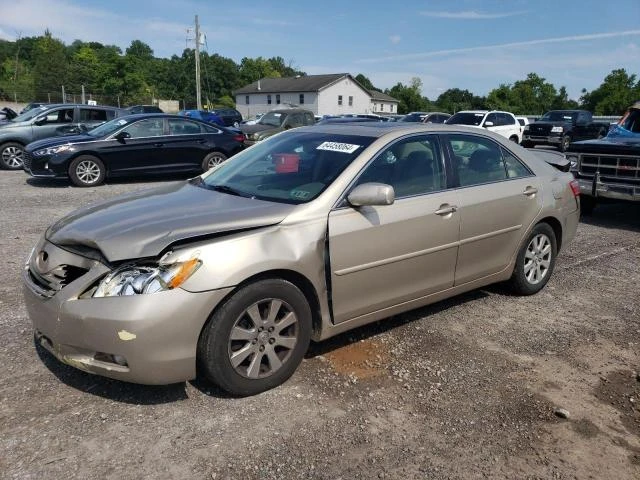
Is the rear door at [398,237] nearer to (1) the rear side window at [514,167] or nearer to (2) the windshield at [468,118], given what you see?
(1) the rear side window at [514,167]

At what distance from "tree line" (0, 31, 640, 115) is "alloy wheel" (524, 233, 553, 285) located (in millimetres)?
53337

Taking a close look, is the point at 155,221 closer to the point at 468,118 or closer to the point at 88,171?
the point at 88,171

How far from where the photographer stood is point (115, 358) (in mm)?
2951

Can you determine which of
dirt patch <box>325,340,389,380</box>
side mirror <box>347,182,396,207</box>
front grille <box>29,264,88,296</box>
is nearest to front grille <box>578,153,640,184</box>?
dirt patch <box>325,340,389,380</box>

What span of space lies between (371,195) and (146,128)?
9411 mm

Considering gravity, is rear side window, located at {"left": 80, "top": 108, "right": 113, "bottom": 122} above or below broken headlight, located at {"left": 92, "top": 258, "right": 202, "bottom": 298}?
above

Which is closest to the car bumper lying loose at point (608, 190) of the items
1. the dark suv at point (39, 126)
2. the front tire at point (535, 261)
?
the front tire at point (535, 261)

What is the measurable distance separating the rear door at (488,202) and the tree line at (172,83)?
53307mm

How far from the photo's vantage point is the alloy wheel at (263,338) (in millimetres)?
3164

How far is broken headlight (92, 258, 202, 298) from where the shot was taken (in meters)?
2.92

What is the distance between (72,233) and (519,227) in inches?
140

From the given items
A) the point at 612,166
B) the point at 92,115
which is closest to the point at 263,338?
the point at 612,166

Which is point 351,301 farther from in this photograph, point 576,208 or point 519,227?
point 576,208

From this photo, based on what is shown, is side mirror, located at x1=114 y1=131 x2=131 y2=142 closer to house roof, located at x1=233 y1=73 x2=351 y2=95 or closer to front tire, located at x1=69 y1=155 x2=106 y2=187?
front tire, located at x1=69 y1=155 x2=106 y2=187
